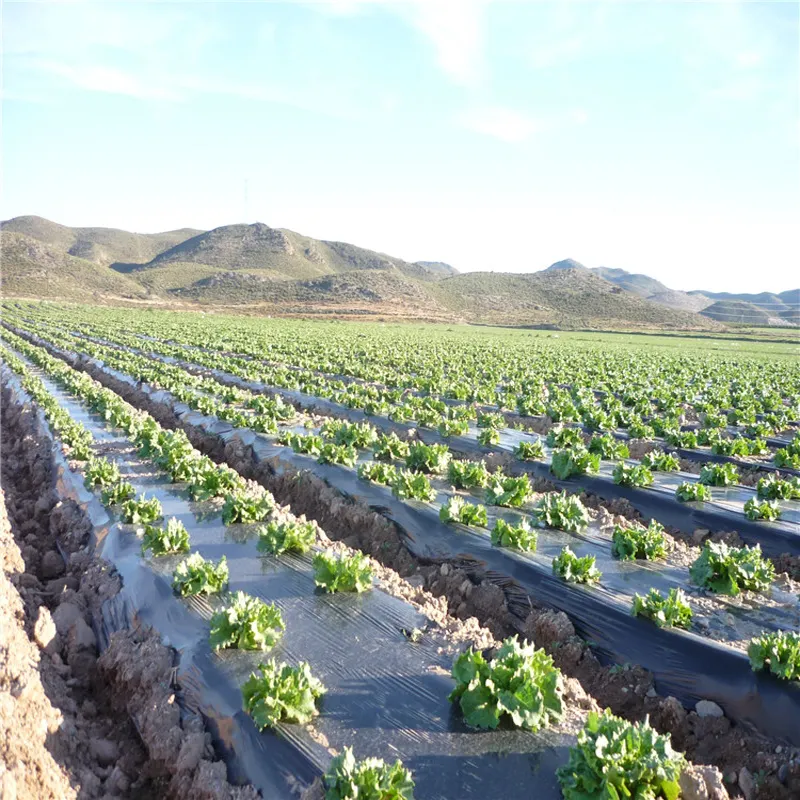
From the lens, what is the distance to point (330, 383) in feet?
70.7

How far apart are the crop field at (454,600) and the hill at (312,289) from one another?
87381mm

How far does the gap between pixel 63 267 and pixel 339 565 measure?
129 metres

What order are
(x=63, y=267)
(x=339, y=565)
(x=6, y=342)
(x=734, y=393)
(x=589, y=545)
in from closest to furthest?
(x=339, y=565) → (x=589, y=545) → (x=734, y=393) → (x=6, y=342) → (x=63, y=267)

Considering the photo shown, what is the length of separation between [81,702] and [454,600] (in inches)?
171

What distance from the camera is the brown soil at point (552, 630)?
499 cm

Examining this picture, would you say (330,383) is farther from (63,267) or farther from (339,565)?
(63,267)

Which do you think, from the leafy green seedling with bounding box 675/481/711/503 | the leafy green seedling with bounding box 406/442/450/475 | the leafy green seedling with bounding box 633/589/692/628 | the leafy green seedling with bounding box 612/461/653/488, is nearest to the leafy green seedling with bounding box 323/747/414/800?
the leafy green seedling with bounding box 633/589/692/628

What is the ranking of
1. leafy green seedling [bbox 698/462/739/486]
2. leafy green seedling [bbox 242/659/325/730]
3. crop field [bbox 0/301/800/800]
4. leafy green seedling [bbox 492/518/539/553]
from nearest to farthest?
crop field [bbox 0/301/800/800], leafy green seedling [bbox 242/659/325/730], leafy green seedling [bbox 492/518/539/553], leafy green seedling [bbox 698/462/739/486]

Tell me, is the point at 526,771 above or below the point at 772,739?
above

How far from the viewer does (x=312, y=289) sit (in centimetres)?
12150

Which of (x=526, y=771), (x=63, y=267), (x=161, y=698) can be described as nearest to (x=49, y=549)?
(x=161, y=698)

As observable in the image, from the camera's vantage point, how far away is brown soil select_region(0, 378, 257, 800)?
436 centimetres

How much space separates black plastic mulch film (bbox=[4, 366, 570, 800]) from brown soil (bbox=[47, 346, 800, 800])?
1.33m

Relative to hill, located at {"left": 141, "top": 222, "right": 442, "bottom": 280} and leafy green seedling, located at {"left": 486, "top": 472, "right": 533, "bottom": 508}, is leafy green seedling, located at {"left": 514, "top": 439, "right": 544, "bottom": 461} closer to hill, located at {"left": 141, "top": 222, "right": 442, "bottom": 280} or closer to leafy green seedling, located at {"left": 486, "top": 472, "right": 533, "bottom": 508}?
leafy green seedling, located at {"left": 486, "top": 472, "right": 533, "bottom": 508}
